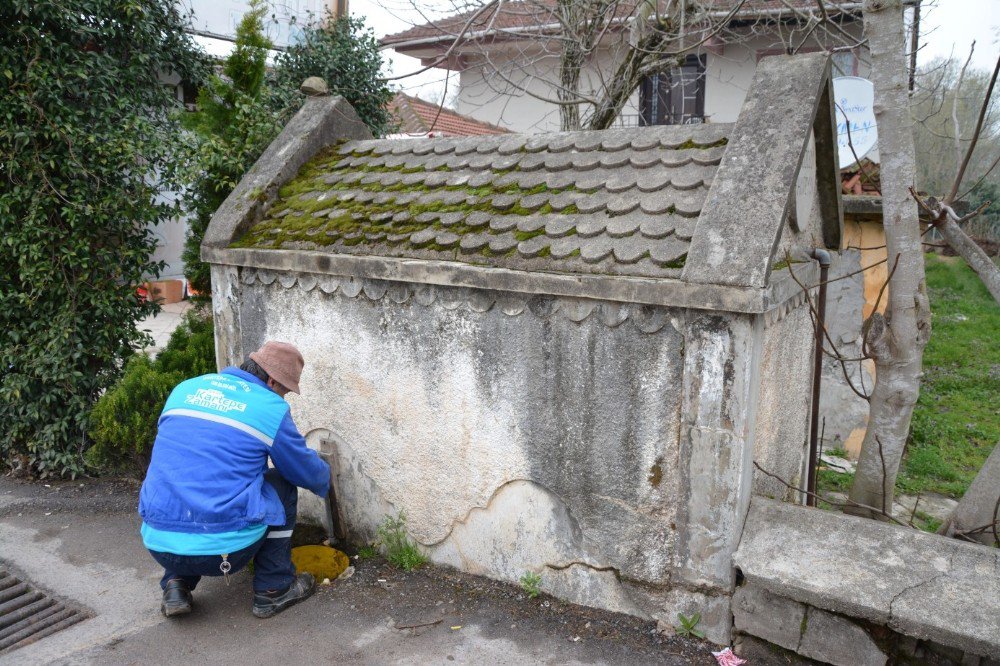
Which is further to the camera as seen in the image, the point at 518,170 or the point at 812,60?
the point at 518,170

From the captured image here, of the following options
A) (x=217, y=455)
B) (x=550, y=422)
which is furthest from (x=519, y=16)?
(x=217, y=455)

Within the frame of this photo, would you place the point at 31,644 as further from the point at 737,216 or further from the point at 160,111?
the point at 160,111

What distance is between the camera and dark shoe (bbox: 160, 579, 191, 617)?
12.9 feet

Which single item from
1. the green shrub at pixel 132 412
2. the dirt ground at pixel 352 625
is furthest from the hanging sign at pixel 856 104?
the green shrub at pixel 132 412

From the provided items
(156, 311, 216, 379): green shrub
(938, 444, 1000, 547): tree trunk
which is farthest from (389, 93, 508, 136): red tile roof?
(938, 444, 1000, 547): tree trunk

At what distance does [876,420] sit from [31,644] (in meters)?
4.73

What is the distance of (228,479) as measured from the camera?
12.1 feet

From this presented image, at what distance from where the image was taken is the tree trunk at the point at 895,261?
382 cm

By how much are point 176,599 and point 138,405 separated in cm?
245

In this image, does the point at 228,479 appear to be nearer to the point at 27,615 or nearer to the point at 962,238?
the point at 27,615

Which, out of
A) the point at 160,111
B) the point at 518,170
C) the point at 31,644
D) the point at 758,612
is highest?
the point at 160,111

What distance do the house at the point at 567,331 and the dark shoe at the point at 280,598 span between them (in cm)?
60

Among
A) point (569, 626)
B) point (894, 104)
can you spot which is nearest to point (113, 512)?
point (569, 626)

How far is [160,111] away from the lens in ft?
23.4
